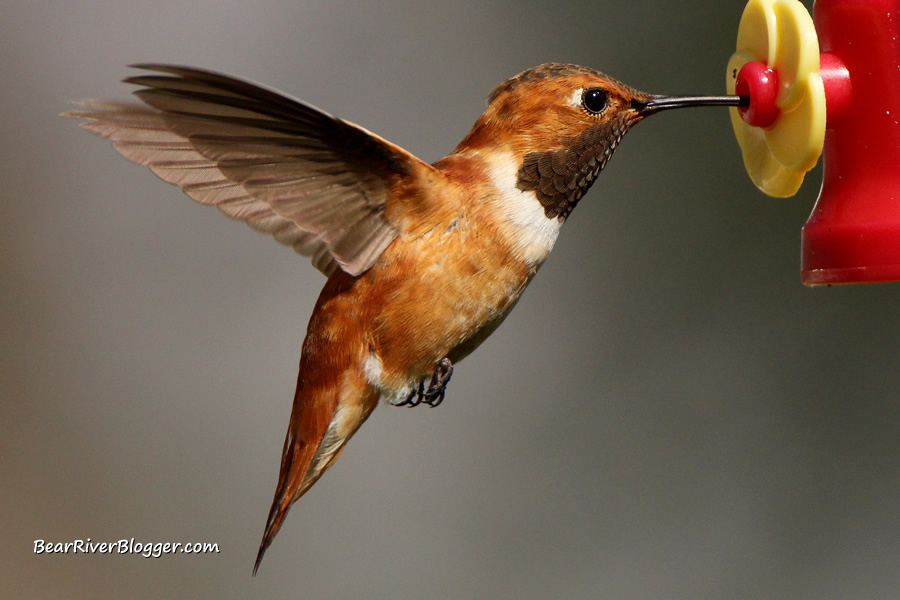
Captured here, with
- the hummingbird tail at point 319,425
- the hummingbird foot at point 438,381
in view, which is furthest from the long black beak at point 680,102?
the hummingbird tail at point 319,425

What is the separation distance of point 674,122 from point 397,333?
2.44 m

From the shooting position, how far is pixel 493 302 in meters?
1.22

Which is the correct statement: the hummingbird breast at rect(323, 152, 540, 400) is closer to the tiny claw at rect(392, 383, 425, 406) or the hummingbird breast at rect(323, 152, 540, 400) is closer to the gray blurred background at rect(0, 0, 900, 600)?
the tiny claw at rect(392, 383, 425, 406)

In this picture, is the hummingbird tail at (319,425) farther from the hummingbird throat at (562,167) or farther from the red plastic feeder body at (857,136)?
the red plastic feeder body at (857,136)

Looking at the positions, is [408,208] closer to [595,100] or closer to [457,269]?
[457,269]

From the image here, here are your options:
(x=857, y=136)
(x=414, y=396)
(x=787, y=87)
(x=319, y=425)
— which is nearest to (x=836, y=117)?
(x=857, y=136)

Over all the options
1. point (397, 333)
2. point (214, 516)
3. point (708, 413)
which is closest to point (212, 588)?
point (214, 516)

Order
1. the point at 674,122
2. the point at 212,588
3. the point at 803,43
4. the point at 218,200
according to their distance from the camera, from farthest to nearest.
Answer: the point at 674,122
the point at 212,588
the point at 218,200
the point at 803,43

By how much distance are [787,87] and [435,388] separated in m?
0.61

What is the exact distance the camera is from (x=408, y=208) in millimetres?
1229

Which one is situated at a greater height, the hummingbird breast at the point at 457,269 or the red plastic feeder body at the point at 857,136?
the red plastic feeder body at the point at 857,136

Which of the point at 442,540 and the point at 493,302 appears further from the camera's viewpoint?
the point at 442,540

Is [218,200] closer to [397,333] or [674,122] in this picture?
[397,333]

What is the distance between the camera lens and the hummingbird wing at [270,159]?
105 centimetres
